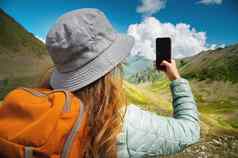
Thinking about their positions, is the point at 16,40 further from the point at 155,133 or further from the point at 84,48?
the point at 155,133

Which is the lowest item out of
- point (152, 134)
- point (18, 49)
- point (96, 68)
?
point (152, 134)

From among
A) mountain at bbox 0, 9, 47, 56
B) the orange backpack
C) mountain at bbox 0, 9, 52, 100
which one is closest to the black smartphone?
the orange backpack

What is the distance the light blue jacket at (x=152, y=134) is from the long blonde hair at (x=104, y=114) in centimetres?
7

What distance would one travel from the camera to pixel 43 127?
244 centimetres

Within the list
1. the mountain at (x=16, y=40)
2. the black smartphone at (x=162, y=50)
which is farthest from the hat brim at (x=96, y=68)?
the mountain at (x=16, y=40)

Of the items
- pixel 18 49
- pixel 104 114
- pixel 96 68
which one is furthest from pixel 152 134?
pixel 18 49

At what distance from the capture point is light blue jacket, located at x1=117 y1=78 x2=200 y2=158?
106 inches

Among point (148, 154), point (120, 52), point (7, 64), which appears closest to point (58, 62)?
point (120, 52)

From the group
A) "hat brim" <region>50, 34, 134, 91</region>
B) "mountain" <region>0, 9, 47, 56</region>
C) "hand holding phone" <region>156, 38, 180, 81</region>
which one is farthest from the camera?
"mountain" <region>0, 9, 47, 56</region>

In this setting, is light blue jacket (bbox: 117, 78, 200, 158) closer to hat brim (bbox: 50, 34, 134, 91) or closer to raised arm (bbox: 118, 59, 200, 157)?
raised arm (bbox: 118, 59, 200, 157)

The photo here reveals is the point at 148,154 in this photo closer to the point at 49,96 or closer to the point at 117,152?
the point at 117,152

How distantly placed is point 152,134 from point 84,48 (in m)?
0.87

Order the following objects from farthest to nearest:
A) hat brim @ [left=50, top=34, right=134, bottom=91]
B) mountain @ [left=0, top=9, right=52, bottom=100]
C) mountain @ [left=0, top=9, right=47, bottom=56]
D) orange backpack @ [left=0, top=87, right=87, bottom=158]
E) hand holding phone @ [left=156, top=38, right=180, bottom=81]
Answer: mountain @ [left=0, top=9, right=47, bottom=56], mountain @ [left=0, top=9, right=52, bottom=100], hand holding phone @ [left=156, top=38, right=180, bottom=81], hat brim @ [left=50, top=34, right=134, bottom=91], orange backpack @ [left=0, top=87, right=87, bottom=158]

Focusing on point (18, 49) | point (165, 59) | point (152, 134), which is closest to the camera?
point (152, 134)
